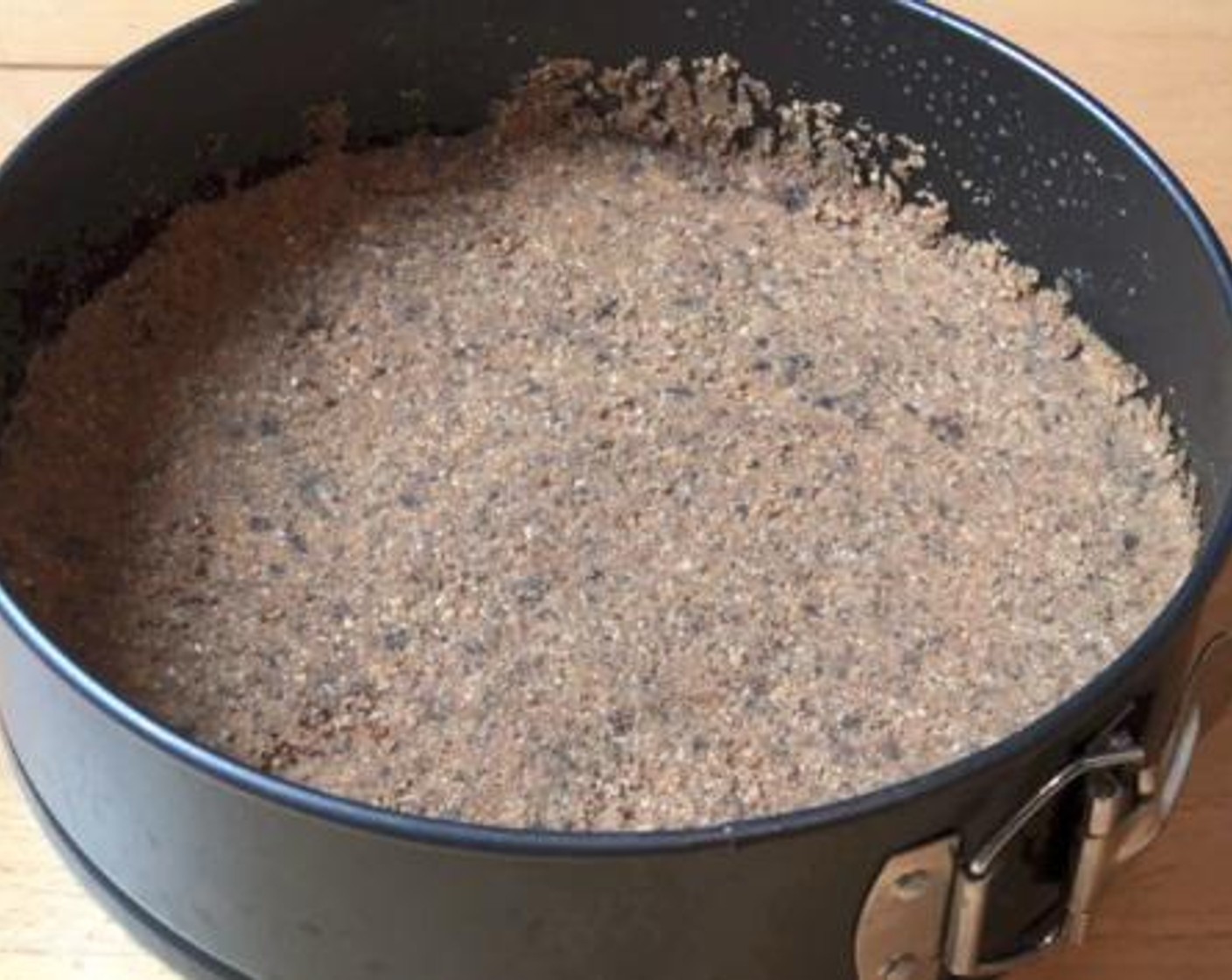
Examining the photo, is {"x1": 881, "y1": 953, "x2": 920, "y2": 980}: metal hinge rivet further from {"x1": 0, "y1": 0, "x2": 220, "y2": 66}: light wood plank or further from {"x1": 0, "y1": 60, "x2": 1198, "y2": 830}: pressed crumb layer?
{"x1": 0, "y1": 0, "x2": 220, "y2": 66}: light wood plank

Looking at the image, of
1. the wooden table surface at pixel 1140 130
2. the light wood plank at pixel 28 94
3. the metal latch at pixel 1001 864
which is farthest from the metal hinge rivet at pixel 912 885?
the light wood plank at pixel 28 94

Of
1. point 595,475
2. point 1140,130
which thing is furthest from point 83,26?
point 1140,130

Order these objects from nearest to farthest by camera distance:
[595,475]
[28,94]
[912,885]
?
[912,885] < [595,475] < [28,94]

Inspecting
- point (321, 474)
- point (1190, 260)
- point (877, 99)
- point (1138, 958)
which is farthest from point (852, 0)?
point (1138, 958)

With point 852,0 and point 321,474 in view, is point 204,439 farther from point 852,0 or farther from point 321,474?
point 852,0

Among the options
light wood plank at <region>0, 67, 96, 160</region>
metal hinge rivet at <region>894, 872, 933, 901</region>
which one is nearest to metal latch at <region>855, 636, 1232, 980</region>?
metal hinge rivet at <region>894, 872, 933, 901</region>

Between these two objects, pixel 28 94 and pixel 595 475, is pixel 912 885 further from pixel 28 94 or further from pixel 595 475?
pixel 28 94

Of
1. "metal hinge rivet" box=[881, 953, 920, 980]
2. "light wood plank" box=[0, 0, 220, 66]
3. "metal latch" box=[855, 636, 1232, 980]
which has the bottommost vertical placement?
"metal hinge rivet" box=[881, 953, 920, 980]
